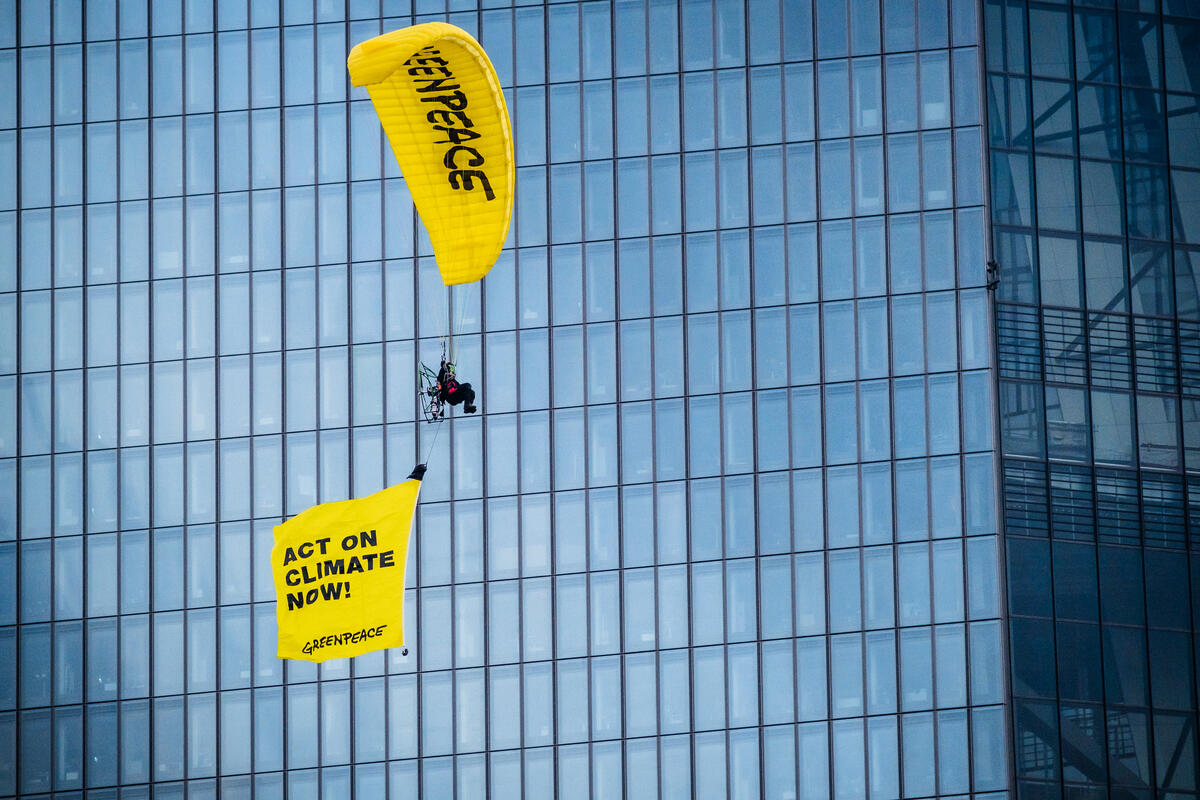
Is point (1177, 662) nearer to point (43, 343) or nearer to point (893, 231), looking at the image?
point (893, 231)

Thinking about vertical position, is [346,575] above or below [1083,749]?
above

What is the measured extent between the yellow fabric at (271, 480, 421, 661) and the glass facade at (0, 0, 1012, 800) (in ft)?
53.2

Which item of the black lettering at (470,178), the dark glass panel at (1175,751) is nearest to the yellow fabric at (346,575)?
the black lettering at (470,178)

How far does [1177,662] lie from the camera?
161ft

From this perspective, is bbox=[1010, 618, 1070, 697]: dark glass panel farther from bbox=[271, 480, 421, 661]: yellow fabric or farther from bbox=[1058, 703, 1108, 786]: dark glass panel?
bbox=[271, 480, 421, 661]: yellow fabric

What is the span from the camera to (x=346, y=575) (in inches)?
1366

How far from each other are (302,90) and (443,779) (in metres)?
19.2

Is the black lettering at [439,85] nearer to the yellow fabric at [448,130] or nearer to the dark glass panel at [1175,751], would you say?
the yellow fabric at [448,130]

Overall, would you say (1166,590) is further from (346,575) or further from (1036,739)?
(346,575)

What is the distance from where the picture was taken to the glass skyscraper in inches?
1951

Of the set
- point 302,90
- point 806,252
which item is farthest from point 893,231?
point 302,90

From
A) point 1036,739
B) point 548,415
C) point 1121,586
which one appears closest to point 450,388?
point 548,415

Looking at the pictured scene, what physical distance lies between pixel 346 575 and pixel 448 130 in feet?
26.9

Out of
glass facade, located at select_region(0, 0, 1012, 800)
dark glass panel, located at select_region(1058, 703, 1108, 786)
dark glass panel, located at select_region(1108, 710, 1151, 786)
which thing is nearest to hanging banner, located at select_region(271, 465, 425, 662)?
glass facade, located at select_region(0, 0, 1012, 800)
